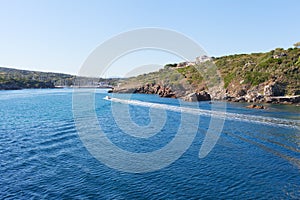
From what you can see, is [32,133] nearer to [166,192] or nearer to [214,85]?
[166,192]

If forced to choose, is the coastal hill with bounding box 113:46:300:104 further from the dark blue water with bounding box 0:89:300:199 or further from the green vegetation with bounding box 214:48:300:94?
the dark blue water with bounding box 0:89:300:199

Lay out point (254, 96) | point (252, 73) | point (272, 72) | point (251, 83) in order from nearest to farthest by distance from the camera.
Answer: point (254, 96) < point (251, 83) < point (272, 72) < point (252, 73)

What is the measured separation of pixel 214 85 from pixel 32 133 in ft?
276

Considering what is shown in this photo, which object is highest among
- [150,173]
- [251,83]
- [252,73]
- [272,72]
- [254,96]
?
[272,72]

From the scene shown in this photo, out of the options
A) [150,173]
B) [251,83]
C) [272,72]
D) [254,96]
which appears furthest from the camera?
[272,72]

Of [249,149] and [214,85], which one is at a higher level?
[214,85]

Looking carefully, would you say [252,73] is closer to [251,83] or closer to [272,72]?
[272,72]

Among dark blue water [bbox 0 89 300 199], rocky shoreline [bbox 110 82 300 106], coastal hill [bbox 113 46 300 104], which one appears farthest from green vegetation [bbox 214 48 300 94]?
dark blue water [bbox 0 89 300 199]

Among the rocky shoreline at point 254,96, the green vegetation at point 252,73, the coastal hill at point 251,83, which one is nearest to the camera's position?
the rocky shoreline at point 254,96

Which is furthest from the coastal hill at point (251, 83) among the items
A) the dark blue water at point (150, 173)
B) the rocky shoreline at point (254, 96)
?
the dark blue water at point (150, 173)

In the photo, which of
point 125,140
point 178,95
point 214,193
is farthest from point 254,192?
point 178,95

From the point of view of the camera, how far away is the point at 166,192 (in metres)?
16.7

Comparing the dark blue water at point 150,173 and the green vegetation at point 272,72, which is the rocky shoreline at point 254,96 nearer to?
the green vegetation at point 272,72

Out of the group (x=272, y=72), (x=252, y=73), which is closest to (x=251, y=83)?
(x=252, y=73)
